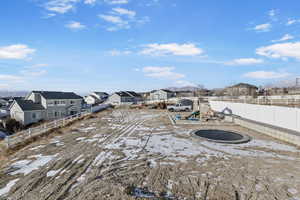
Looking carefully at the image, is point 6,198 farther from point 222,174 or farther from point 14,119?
point 14,119

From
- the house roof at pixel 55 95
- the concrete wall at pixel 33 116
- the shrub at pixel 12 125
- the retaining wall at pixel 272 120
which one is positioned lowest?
the shrub at pixel 12 125

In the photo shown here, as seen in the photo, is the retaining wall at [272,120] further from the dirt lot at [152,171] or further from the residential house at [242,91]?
the residential house at [242,91]

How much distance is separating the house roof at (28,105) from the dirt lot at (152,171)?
65.4ft

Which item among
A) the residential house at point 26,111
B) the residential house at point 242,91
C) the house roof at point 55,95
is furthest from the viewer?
the residential house at point 242,91

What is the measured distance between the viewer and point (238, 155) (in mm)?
7195

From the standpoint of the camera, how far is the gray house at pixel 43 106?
24000 mm

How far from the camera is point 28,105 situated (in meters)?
25.0

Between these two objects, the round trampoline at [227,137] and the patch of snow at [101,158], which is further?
the round trampoline at [227,137]

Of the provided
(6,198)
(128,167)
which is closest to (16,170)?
(6,198)

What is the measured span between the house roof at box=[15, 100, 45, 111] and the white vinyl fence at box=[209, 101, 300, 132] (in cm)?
2962

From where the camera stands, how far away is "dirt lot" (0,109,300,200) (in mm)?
4336

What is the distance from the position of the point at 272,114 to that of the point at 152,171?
1076cm

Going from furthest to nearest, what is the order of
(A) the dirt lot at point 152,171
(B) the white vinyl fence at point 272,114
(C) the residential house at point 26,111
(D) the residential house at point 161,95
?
1. (D) the residential house at point 161,95
2. (C) the residential house at point 26,111
3. (B) the white vinyl fence at point 272,114
4. (A) the dirt lot at point 152,171

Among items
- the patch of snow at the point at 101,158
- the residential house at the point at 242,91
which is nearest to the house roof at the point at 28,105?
the patch of snow at the point at 101,158
